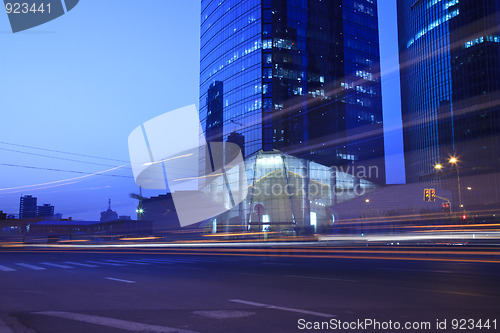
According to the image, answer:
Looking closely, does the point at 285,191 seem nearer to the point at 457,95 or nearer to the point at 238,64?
the point at 238,64

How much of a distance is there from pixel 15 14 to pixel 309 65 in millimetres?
71380

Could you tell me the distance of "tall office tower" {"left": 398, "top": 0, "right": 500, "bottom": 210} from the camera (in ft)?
407

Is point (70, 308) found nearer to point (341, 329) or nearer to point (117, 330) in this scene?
point (117, 330)

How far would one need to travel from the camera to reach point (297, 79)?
83500mm

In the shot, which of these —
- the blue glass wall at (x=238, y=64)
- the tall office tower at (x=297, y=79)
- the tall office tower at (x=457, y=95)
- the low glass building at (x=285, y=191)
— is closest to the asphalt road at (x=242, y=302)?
the low glass building at (x=285, y=191)

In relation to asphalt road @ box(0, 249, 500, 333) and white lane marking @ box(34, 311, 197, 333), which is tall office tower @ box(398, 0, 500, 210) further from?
white lane marking @ box(34, 311, 197, 333)

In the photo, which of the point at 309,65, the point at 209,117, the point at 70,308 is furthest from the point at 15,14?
the point at 209,117

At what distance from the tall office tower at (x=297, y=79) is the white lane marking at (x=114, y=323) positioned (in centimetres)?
7243

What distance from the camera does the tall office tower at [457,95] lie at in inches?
4884

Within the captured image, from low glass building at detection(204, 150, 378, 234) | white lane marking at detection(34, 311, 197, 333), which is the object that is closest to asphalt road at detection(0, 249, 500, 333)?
white lane marking at detection(34, 311, 197, 333)

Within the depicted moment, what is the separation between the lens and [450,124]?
140m

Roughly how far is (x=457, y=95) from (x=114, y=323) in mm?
149158

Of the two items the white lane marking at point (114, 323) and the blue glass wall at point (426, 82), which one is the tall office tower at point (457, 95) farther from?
the white lane marking at point (114, 323)

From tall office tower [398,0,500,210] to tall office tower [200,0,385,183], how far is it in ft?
126
